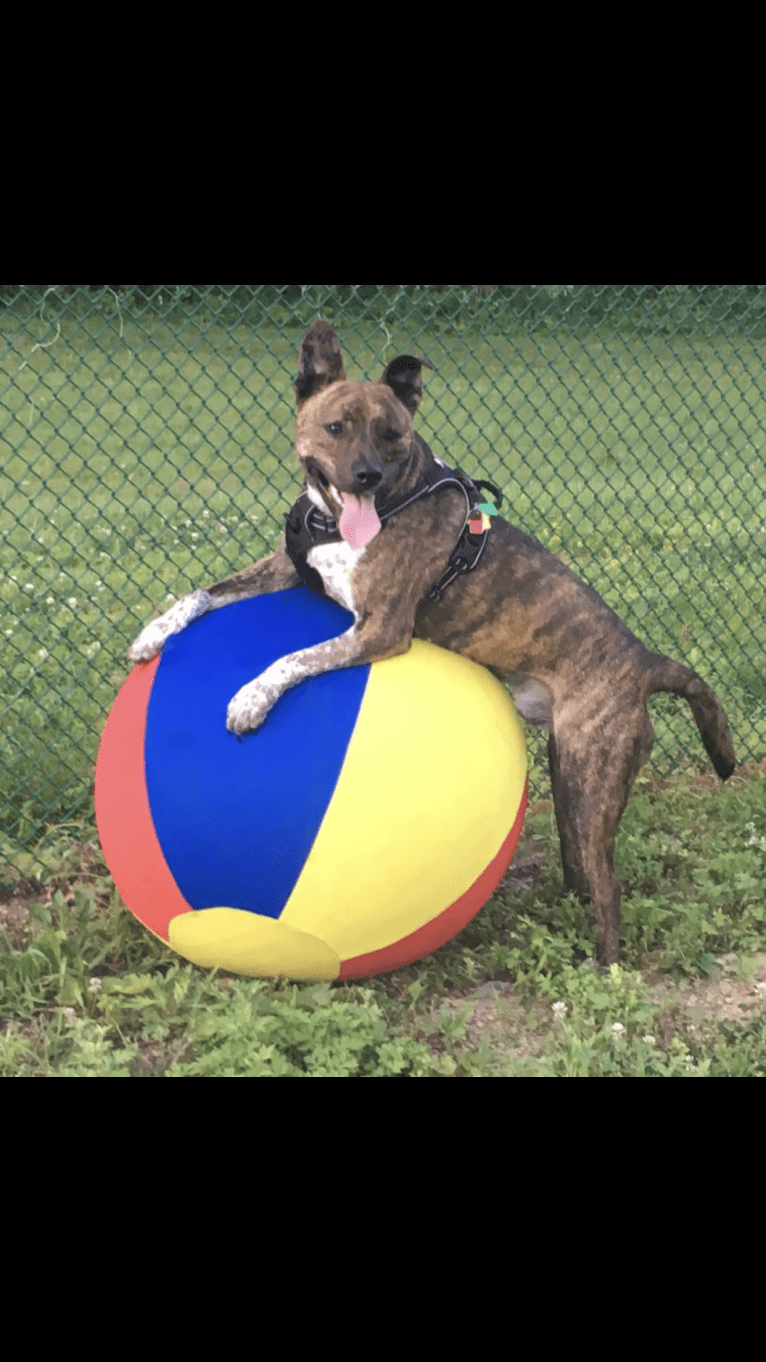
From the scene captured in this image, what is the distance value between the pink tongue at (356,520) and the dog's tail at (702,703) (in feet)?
3.35

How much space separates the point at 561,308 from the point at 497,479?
3.21m

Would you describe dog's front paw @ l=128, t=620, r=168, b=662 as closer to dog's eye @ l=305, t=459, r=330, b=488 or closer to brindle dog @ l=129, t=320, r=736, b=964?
brindle dog @ l=129, t=320, r=736, b=964

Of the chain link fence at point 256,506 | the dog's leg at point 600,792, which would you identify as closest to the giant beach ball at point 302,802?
the dog's leg at point 600,792

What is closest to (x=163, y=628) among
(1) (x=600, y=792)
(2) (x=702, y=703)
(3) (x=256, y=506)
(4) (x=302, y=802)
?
(4) (x=302, y=802)

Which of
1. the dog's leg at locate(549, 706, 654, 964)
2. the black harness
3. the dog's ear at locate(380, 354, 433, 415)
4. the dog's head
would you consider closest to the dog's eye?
Answer: the dog's head

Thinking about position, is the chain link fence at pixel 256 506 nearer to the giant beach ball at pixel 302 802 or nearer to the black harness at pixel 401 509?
the black harness at pixel 401 509

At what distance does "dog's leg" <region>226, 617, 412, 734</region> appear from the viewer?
3.15m

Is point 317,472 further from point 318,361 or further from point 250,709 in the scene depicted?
point 250,709

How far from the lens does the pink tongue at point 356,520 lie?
11.1ft

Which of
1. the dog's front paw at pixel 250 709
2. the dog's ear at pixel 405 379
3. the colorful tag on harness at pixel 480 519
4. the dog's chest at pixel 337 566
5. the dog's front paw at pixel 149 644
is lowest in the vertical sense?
the dog's front paw at pixel 149 644

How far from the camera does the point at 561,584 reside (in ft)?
12.2

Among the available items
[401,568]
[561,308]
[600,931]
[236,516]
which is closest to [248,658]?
[401,568]

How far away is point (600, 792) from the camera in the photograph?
3.67 metres

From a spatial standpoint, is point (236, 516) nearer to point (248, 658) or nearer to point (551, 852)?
point (551, 852)
